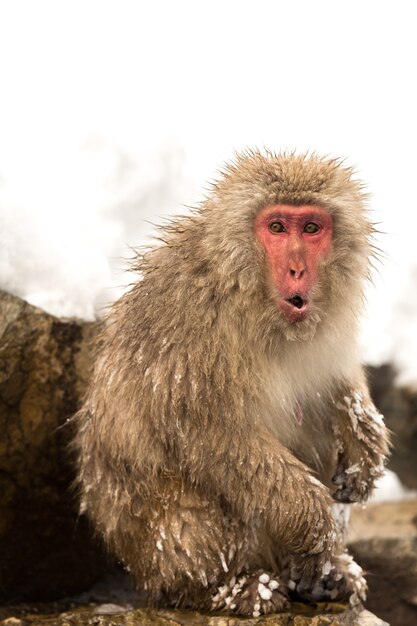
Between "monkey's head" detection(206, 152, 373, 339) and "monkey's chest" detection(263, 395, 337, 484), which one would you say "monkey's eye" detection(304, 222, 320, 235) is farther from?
"monkey's chest" detection(263, 395, 337, 484)

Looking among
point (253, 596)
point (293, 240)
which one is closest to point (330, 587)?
point (253, 596)

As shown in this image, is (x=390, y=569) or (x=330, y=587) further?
(x=390, y=569)

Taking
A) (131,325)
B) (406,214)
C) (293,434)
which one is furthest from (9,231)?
(406,214)

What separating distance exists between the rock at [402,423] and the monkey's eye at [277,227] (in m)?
2.88

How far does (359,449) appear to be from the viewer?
4.17 meters

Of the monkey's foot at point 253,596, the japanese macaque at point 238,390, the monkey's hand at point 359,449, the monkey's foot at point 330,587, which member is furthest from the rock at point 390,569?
the monkey's foot at point 253,596

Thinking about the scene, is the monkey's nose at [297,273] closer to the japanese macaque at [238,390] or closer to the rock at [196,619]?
the japanese macaque at [238,390]

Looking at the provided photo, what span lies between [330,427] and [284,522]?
2.25ft

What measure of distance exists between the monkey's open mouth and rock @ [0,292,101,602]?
4.58 feet

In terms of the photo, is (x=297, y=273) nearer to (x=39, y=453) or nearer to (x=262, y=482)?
(x=262, y=482)

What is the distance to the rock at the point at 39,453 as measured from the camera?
4367 mm

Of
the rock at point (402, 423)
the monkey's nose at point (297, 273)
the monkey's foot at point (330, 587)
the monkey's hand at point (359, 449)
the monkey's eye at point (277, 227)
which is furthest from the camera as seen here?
the rock at point (402, 423)

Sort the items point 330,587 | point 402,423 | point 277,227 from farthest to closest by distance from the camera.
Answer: point 402,423 < point 330,587 < point 277,227

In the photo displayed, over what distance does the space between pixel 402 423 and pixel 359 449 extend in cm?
211
